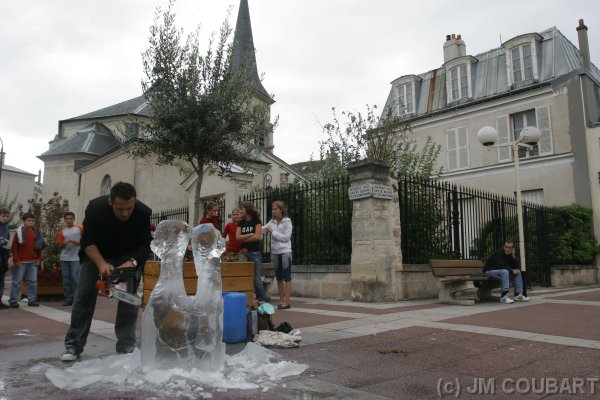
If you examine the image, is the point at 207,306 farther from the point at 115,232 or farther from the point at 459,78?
the point at 459,78

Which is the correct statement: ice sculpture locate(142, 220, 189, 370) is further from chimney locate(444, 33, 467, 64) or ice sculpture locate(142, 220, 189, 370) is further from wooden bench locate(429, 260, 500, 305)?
chimney locate(444, 33, 467, 64)

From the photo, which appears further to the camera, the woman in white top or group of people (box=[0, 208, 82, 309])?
group of people (box=[0, 208, 82, 309])

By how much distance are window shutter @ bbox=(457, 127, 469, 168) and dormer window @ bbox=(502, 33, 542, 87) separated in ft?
9.83

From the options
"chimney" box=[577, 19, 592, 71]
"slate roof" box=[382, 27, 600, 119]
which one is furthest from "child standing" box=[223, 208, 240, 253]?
"chimney" box=[577, 19, 592, 71]

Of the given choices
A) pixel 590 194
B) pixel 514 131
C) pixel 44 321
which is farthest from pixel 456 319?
pixel 514 131

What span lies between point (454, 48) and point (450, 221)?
18.1m

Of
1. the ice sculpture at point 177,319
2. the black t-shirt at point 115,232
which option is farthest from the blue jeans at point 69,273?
the ice sculpture at point 177,319

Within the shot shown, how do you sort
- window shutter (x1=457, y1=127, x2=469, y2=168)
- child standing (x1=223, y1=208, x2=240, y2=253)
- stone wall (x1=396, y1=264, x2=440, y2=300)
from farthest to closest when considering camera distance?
1. window shutter (x1=457, y1=127, x2=469, y2=168)
2. stone wall (x1=396, y1=264, x2=440, y2=300)
3. child standing (x1=223, y1=208, x2=240, y2=253)

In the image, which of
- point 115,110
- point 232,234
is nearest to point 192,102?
point 232,234

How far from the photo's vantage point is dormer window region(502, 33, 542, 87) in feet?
67.4

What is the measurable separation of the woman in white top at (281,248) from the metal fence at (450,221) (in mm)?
2924

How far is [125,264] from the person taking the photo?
147 inches

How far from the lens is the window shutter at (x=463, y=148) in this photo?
22.0 m

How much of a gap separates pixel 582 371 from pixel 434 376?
1167 mm
